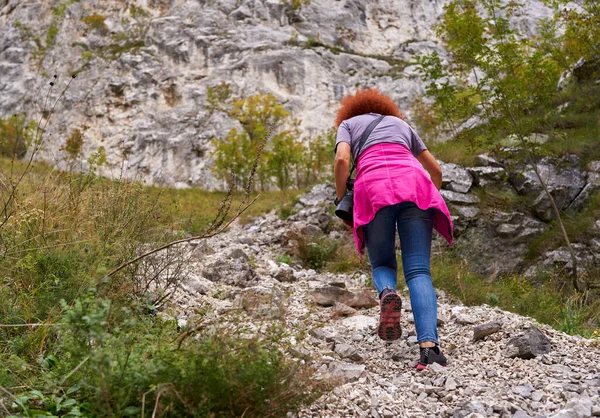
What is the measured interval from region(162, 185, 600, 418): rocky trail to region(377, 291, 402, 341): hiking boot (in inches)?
5.2

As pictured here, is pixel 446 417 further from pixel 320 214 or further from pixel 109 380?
pixel 320 214

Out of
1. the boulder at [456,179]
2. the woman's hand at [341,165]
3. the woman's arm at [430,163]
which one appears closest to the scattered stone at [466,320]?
the woman's arm at [430,163]

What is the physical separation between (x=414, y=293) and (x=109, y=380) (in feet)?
6.63

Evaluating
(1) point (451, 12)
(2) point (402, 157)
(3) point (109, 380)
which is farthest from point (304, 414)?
(1) point (451, 12)

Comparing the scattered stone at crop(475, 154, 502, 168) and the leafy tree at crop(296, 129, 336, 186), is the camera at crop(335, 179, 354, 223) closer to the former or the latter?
the scattered stone at crop(475, 154, 502, 168)

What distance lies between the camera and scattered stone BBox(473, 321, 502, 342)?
3434 millimetres

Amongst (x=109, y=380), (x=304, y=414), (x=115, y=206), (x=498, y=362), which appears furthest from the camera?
(x=115, y=206)

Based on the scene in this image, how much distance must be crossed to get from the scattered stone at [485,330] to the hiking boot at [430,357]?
0.52m

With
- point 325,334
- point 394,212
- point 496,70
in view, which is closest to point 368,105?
point 394,212

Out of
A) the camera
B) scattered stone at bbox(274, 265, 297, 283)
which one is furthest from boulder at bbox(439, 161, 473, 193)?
the camera

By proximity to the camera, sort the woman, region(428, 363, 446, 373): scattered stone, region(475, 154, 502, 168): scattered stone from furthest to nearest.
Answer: region(475, 154, 502, 168): scattered stone, the woman, region(428, 363, 446, 373): scattered stone

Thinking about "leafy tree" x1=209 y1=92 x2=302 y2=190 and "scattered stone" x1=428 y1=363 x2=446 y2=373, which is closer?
"scattered stone" x1=428 y1=363 x2=446 y2=373

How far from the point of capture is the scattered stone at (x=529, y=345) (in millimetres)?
3024

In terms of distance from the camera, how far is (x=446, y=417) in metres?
2.31
